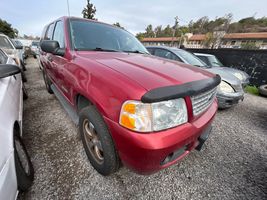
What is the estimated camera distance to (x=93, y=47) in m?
2.10

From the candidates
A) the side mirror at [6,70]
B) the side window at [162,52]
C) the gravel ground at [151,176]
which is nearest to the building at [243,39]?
the side window at [162,52]

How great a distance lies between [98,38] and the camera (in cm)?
228

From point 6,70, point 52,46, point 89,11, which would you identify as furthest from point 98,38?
point 89,11

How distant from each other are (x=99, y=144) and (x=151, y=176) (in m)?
0.78

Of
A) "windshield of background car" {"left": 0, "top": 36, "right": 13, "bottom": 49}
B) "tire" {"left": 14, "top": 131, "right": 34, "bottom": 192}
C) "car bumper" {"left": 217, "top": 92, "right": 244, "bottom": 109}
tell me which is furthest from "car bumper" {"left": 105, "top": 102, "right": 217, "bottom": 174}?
"windshield of background car" {"left": 0, "top": 36, "right": 13, "bottom": 49}

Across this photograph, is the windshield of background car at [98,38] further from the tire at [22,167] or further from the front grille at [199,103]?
the front grille at [199,103]

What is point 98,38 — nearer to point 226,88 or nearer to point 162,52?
point 162,52

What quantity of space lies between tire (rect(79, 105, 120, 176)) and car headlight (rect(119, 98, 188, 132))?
332 millimetres

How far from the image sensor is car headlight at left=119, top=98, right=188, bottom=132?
1.07 m

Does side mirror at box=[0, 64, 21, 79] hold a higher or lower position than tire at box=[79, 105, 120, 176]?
higher

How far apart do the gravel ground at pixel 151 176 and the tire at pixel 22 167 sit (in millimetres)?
120

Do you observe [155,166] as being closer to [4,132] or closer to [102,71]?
[102,71]

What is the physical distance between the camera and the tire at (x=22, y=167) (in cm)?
129

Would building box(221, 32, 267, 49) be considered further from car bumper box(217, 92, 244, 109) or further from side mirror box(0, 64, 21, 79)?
side mirror box(0, 64, 21, 79)
